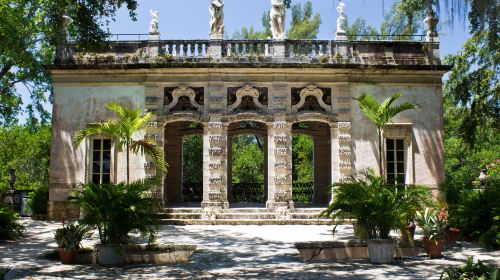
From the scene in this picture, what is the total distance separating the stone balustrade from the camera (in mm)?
14516

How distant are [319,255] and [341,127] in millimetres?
6531

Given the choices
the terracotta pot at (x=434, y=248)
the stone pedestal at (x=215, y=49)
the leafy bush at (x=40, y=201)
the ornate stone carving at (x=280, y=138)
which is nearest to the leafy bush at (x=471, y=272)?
the terracotta pot at (x=434, y=248)

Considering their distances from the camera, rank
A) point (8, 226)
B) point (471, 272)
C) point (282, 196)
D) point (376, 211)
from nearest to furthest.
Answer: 1. point (471, 272)
2. point (376, 211)
3. point (8, 226)
4. point (282, 196)

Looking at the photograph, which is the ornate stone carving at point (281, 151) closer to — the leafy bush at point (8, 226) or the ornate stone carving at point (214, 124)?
the ornate stone carving at point (214, 124)

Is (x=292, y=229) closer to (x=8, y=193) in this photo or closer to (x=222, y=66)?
(x=222, y=66)

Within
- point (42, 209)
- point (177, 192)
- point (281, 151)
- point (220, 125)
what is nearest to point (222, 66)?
point (220, 125)

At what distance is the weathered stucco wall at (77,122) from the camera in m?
14.4

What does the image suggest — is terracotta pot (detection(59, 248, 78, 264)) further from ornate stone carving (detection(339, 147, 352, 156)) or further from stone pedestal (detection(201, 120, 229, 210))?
ornate stone carving (detection(339, 147, 352, 156))

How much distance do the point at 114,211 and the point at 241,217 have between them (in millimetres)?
6228

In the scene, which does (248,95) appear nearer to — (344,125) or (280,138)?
(280,138)

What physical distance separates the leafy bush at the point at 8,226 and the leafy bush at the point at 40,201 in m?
3.73

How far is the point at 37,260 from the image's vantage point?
8.41 m

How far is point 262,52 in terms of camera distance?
48.5 feet

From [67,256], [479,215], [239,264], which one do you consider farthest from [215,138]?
[479,215]
